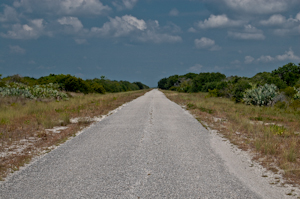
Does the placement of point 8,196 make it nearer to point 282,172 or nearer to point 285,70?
point 282,172

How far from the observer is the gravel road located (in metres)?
4.77

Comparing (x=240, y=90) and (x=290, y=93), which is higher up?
(x=240, y=90)

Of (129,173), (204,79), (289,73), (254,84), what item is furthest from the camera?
(204,79)

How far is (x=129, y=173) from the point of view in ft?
18.6

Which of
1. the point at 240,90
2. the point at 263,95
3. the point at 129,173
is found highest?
the point at 240,90

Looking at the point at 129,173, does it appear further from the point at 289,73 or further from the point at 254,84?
the point at 289,73

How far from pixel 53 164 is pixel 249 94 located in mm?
22991

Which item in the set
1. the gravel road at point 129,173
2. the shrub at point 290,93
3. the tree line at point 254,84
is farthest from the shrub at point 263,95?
the gravel road at point 129,173

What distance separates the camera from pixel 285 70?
5425 cm

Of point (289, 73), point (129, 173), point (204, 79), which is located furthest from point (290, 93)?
point (204, 79)

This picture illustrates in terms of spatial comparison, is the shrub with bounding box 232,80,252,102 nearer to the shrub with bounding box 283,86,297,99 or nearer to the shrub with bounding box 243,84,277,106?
the shrub with bounding box 243,84,277,106

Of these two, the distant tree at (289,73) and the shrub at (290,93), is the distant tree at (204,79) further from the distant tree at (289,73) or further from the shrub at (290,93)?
the shrub at (290,93)

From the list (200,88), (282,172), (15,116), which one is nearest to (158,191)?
(282,172)

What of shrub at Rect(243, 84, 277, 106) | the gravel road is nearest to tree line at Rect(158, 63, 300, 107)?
shrub at Rect(243, 84, 277, 106)
